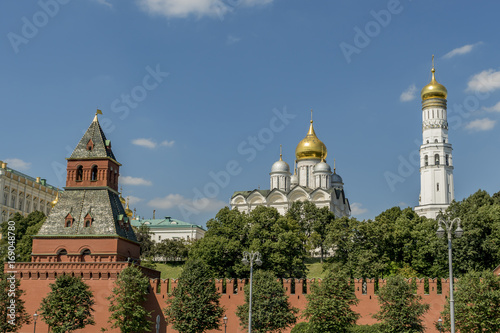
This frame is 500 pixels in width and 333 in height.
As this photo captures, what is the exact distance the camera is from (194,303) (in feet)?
136

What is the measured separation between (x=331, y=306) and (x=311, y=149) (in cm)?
6692

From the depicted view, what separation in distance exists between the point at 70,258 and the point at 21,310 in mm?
4563

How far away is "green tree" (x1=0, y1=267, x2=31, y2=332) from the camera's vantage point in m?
41.2

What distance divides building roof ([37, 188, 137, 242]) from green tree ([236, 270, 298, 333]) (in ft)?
34.7

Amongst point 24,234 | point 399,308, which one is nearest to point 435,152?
point 24,234

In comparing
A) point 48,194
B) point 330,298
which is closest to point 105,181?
point 330,298

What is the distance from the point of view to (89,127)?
48.9 metres

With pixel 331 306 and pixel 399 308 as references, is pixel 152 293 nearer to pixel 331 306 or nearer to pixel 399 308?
pixel 331 306

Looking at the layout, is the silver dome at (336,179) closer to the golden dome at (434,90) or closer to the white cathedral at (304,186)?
the white cathedral at (304,186)

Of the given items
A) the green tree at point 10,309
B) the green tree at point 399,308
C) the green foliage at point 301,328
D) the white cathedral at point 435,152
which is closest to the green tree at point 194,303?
the green foliage at point 301,328

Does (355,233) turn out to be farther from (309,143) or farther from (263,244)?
(309,143)

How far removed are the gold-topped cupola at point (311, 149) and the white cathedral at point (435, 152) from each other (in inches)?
627

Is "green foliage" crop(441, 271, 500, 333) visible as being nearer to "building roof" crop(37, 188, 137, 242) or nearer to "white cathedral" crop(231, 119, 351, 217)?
"building roof" crop(37, 188, 137, 242)

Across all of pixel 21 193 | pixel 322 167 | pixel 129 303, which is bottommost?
pixel 129 303
